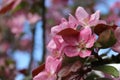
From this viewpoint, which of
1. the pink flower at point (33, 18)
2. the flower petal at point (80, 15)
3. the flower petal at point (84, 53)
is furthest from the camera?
the pink flower at point (33, 18)

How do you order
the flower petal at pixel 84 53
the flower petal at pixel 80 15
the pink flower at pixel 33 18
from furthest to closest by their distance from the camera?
the pink flower at pixel 33 18, the flower petal at pixel 80 15, the flower petal at pixel 84 53

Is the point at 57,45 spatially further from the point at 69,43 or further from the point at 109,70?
the point at 109,70

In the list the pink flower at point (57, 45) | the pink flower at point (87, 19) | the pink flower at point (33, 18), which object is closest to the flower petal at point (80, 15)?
the pink flower at point (87, 19)

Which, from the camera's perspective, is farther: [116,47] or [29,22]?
[29,22]

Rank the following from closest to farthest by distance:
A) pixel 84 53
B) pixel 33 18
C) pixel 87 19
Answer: pixel 84 53
pixel 87 19
pixel 33 18

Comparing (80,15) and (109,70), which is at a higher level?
(80,15)

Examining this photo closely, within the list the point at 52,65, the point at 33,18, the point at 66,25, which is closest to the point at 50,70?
the point at 52,65

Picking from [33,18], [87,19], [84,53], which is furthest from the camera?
[33,18]

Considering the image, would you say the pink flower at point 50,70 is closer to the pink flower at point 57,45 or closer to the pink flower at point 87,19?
the pink flower at point 57,45
